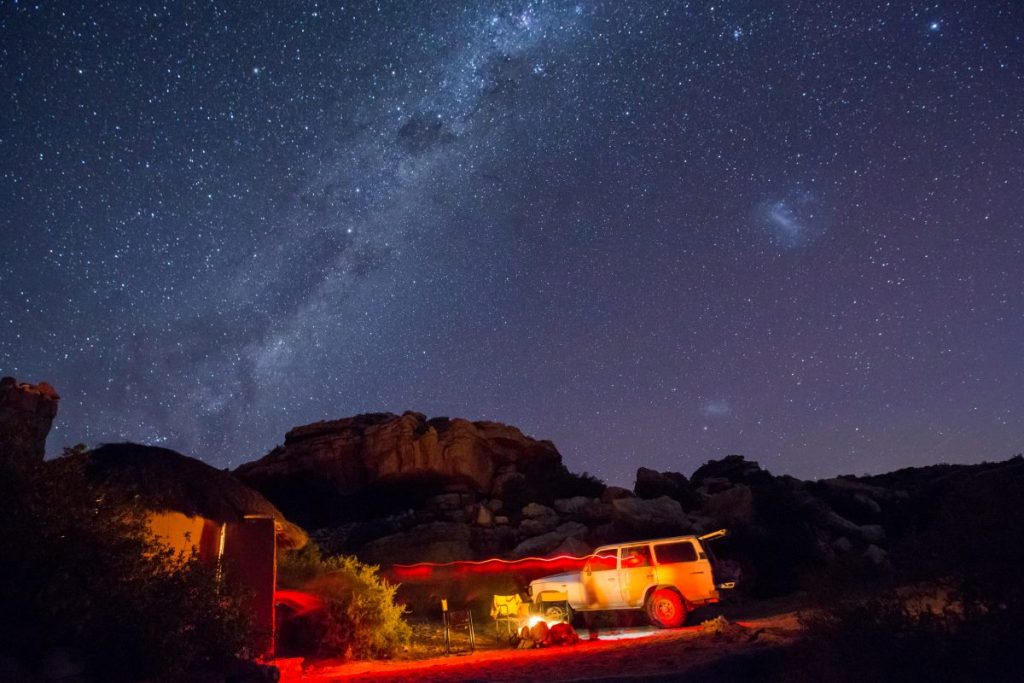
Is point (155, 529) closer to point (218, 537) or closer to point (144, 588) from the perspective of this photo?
point (218, 537)

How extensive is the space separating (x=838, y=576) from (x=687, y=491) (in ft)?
91.8

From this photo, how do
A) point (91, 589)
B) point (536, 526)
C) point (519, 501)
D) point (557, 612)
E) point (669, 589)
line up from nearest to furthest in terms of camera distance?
point (91, 589) < point (557, 612) < point (669, 589) < point (536, 526) < point (519, 501)

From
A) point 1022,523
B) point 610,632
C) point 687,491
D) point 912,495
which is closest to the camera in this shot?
point 1022,523

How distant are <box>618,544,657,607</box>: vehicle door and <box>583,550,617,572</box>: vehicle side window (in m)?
0.36

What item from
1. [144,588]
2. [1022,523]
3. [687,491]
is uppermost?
[687,491]

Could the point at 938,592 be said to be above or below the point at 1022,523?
below

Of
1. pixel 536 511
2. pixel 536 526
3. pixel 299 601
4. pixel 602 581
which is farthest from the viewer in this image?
pixel 536 511

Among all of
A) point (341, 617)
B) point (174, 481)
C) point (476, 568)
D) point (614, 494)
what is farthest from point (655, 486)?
point (174, 481)

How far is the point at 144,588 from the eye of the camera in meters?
7.38

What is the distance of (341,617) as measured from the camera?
1434 centimetres

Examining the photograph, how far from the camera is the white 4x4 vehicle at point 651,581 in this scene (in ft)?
52.6

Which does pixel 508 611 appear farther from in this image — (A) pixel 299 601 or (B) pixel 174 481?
(B) pixel 174 481

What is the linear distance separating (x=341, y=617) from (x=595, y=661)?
19.4 ft

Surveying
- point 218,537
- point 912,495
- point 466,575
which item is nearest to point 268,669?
point 218,537
